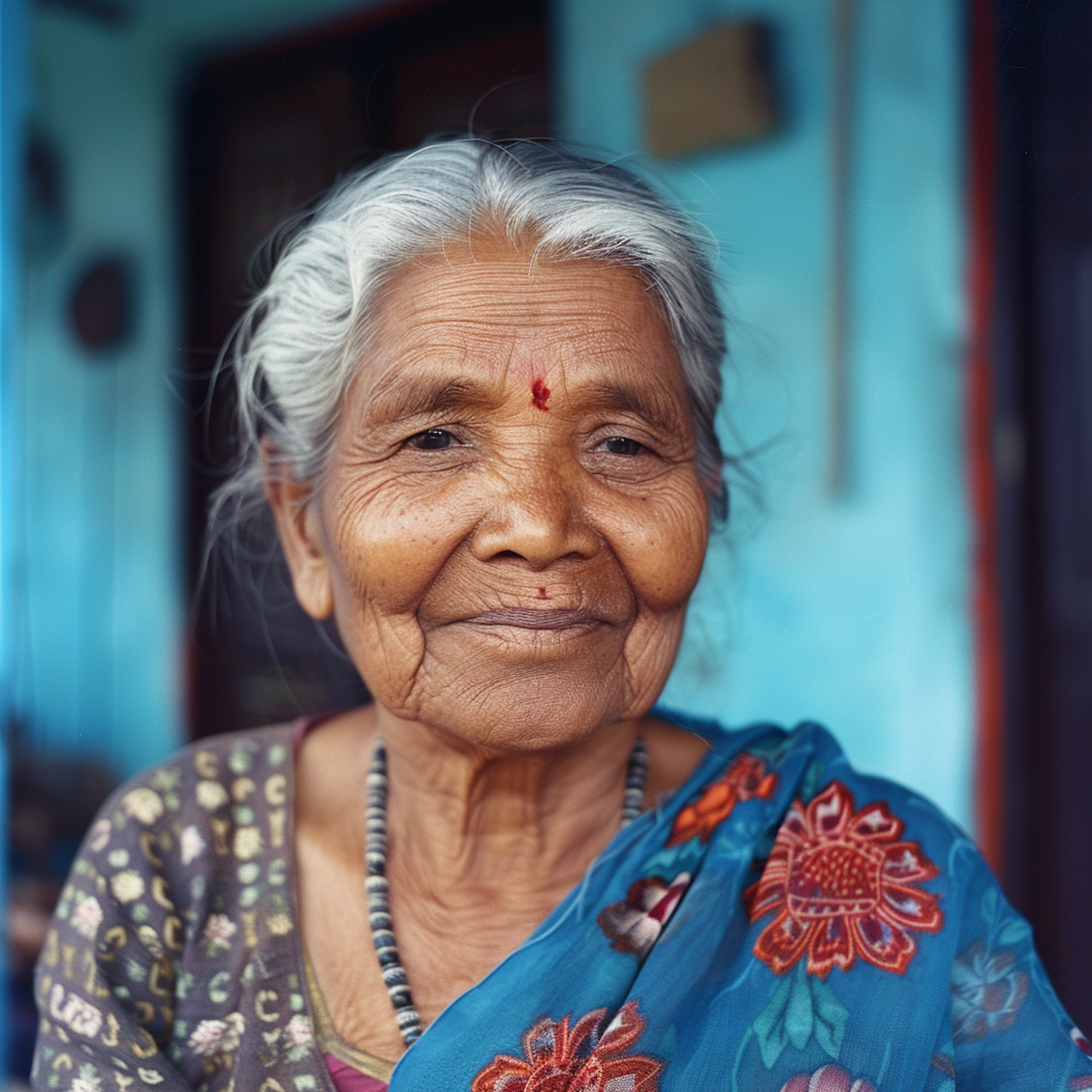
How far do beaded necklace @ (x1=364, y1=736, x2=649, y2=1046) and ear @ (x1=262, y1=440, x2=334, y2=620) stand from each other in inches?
10.6

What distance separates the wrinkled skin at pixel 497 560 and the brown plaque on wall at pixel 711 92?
1303 mm

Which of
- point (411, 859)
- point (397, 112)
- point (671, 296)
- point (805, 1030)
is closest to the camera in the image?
point (805, 1030)

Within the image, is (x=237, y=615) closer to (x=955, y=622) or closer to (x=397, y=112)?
(x=397, y=112)

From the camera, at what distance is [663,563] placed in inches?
55.9

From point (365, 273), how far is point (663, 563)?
57 cm

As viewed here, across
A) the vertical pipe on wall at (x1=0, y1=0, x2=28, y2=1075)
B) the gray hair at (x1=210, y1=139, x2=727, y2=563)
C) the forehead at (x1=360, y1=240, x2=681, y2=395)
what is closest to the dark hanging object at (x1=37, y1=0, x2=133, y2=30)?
the vertical pipe on wall at (x1=0, y1=0, x2=28, y2=1075)

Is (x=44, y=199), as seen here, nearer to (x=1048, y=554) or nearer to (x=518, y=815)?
(x=518, y=815)

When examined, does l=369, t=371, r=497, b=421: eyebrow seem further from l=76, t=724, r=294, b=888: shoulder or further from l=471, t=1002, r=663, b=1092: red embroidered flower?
l=471, t=1002, r=663, b=1092: red embroidered flower

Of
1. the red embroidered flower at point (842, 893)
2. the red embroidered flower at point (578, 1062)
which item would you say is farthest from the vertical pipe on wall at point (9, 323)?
the red embroidered flower at point (842, 893)

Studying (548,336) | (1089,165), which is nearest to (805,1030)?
(548,336)

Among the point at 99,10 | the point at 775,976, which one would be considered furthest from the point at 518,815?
the point at 99,10

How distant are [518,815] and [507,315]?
0.72 metres

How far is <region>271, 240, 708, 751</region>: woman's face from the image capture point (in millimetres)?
1354

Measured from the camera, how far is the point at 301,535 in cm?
162
